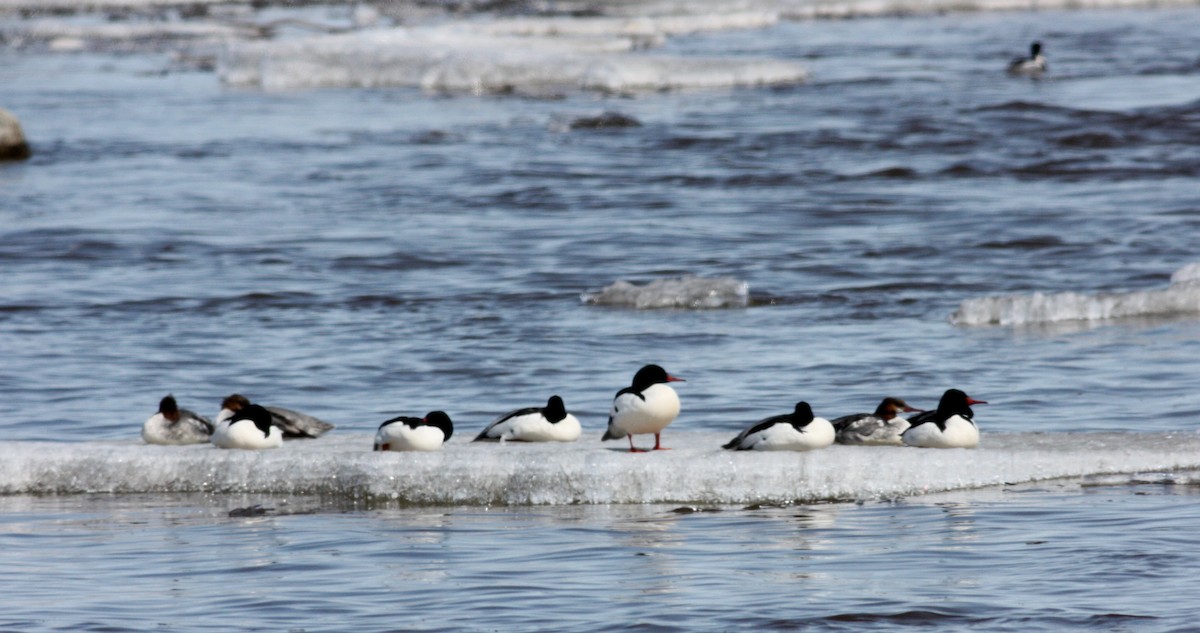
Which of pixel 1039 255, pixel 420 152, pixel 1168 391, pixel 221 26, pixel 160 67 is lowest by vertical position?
pixel 1168 391

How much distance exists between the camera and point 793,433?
10.0 metres

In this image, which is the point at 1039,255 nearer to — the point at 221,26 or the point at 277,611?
the point at 277,611

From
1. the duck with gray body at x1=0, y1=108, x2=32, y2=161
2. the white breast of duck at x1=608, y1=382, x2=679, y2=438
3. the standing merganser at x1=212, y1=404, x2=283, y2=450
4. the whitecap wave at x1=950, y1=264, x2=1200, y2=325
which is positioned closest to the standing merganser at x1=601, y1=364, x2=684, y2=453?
the white breast of duck at x1=608, y1=382, x2=679, y2=438

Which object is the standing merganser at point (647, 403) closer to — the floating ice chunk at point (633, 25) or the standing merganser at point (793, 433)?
the standing merganser at point (793, 433)

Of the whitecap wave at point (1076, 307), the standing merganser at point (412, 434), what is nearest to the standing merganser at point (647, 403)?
the standing merganser at point (412, 434)

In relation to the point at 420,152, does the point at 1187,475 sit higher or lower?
lower

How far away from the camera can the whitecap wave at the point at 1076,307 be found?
1548cm

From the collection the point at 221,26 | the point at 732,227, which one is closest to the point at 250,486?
the point at 732,227

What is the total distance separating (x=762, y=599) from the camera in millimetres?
7809

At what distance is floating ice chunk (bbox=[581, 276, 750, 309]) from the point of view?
16656mm

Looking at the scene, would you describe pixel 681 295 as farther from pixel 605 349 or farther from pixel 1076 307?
pixel 1076 307

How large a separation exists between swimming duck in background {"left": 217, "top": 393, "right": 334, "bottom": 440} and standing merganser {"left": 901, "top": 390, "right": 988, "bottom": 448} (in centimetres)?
364

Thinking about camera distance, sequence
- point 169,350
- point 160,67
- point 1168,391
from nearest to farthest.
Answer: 1. point 1168,391
2. point 169,350
3. point 160,67

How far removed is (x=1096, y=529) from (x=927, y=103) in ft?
76.4
